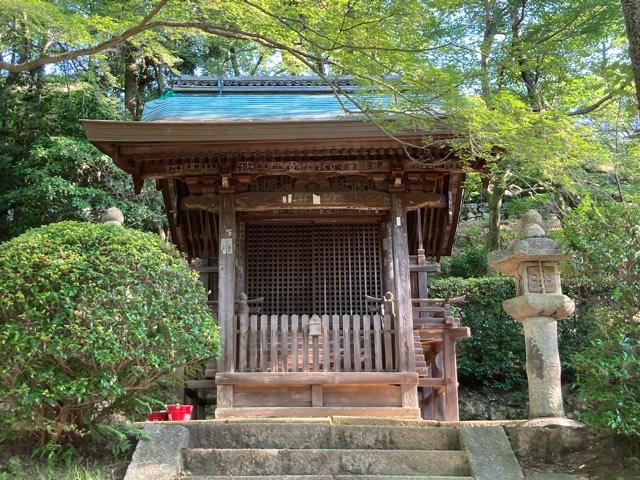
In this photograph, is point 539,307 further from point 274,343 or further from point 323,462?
point 274,343

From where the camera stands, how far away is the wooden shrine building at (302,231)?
25.3ft

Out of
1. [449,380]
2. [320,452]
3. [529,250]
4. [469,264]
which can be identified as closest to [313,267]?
[449,380]

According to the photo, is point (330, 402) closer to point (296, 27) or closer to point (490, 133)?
point (490, 133)

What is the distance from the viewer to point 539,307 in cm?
568

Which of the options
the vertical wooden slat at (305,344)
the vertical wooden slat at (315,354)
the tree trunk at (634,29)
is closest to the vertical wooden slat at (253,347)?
the vertical wooden slat at (305,344)

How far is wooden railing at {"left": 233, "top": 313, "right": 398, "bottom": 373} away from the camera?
25.7 feet

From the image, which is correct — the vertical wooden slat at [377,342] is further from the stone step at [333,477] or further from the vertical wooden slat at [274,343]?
the stone step at [333,477]

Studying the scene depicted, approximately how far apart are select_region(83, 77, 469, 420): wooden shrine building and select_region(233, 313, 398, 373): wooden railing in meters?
0.02

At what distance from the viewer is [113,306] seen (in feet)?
15.4

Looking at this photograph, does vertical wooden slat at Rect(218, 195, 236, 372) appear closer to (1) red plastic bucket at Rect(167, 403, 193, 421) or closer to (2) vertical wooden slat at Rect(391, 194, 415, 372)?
(1) red plastic bucket at Rect(167, 403, 193, 421)

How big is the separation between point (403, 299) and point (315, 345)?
1337 millimetres

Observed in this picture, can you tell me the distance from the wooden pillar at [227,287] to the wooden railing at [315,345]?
115mm

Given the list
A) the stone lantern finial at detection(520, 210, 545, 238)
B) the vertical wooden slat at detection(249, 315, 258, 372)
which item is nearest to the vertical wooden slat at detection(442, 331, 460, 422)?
the vertical wooden slat at detection(249, 315, 258, 372)

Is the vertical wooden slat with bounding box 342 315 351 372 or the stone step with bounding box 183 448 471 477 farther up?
the vertical wooden slat with bounding box 342 315 351 372
